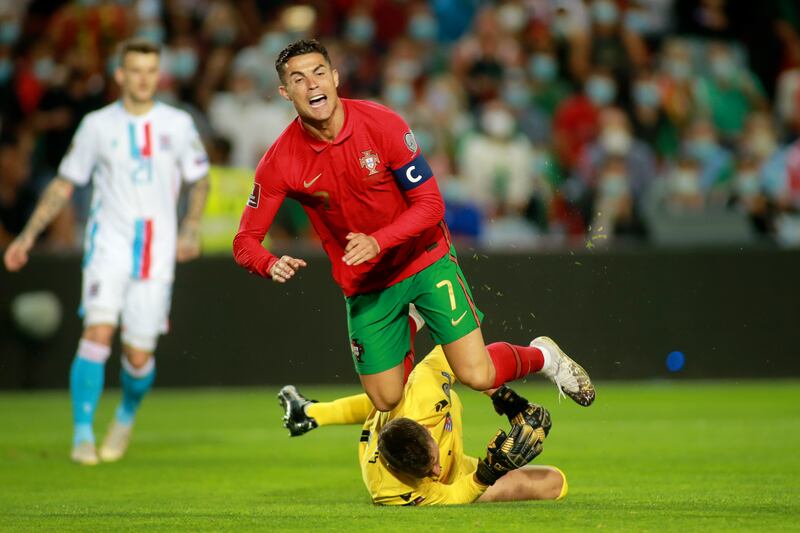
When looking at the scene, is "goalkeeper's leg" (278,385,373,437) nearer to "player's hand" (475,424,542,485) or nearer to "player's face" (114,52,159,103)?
"player's hand" (475,424,542,485)

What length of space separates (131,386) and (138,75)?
205 cm

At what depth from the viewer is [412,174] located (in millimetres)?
6918

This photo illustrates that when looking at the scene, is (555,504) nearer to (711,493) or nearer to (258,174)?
(711,493)

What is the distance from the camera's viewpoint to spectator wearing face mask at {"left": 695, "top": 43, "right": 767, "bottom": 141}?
51.7 feet

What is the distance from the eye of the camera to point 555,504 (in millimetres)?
6789

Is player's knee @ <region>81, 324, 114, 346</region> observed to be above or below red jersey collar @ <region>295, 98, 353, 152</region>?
below

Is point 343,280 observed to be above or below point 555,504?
above

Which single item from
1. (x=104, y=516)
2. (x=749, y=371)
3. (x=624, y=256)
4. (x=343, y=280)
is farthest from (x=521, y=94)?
(x=104, y=516)

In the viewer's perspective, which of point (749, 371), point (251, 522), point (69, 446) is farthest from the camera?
point (749, 371)

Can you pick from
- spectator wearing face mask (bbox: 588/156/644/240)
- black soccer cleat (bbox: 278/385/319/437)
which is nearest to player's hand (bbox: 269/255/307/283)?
black soccer cleat (bbox: 278/385/319/437)

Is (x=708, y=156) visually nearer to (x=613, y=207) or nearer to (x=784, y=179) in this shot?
(x=784, y=179)

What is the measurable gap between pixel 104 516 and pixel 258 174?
72.1 inches

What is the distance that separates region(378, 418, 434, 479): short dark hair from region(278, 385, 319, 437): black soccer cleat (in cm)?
123

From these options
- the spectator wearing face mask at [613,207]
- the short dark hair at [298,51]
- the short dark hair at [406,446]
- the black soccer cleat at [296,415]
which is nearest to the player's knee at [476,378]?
the short dark hair at [406,446]
